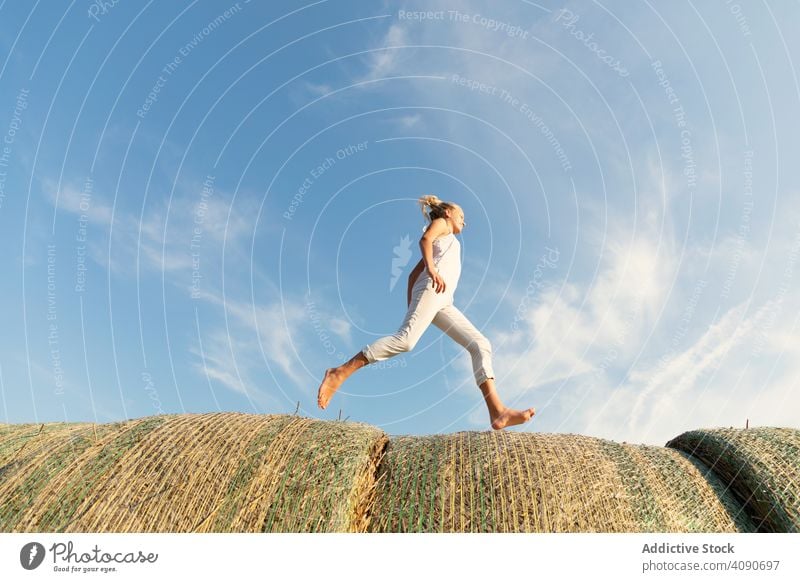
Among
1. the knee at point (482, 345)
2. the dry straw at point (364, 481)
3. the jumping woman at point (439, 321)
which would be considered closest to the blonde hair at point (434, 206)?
the jumping woman at point (439, 321)

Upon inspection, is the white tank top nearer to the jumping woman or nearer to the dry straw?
the jumping woman

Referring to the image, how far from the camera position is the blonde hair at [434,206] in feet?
21.1

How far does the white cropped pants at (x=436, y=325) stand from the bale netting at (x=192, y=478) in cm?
141

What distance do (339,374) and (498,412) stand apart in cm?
145

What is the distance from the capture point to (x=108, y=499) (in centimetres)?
355

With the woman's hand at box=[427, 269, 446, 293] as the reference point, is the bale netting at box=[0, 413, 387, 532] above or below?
below

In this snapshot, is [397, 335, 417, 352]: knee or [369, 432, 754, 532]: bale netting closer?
[369, 432, 754, 532]: bale netting

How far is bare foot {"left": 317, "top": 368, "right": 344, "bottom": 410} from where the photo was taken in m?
5.71

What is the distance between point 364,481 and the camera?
401 cm

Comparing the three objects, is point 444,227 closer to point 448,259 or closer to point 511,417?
point 448,259
